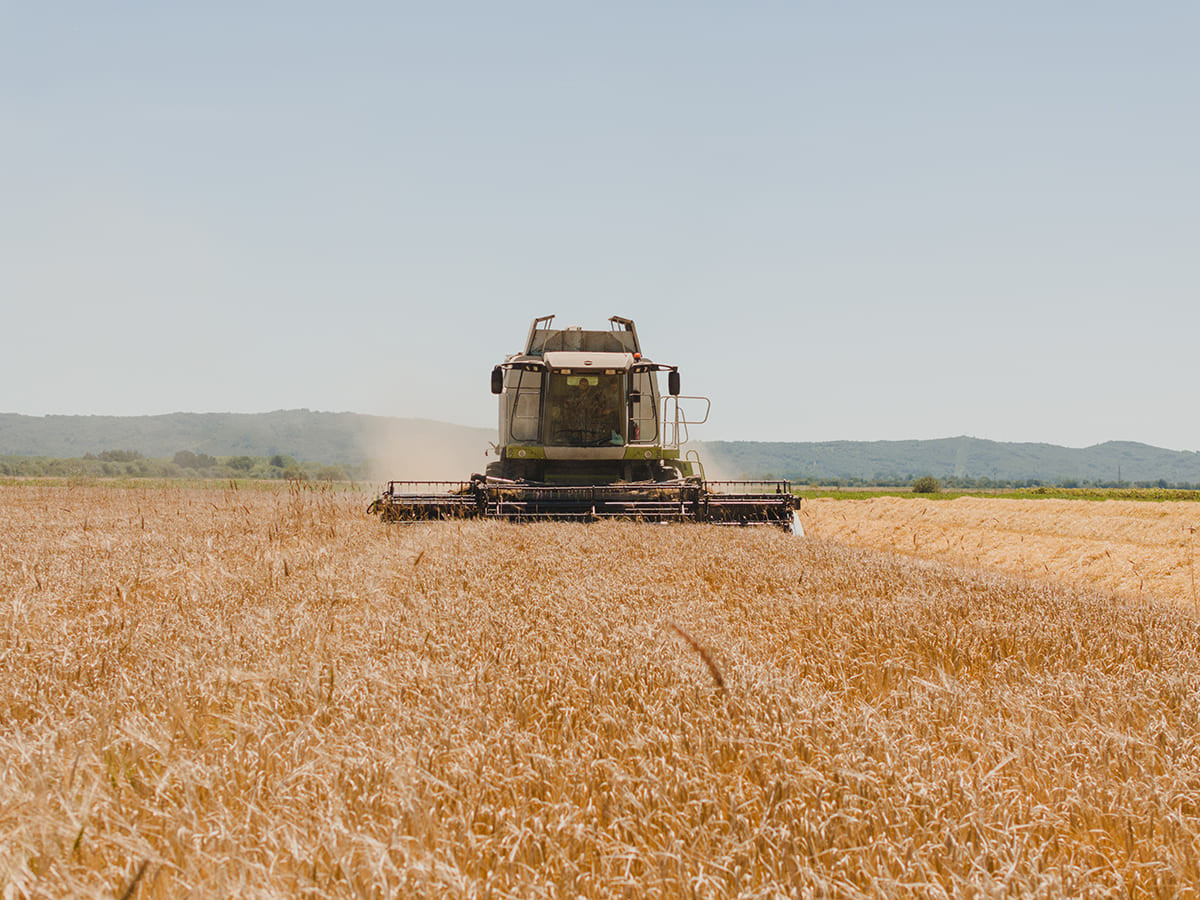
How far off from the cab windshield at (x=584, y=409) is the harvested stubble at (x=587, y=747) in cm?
925

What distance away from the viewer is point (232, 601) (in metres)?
5.25

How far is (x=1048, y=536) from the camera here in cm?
1883

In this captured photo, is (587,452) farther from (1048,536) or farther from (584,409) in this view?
(1048,536)

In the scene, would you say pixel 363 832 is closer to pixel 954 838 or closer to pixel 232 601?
pixel 954 838

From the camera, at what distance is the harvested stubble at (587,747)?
184 cm

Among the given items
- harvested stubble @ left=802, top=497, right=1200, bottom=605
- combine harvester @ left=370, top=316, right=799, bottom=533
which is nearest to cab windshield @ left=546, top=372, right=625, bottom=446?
combine harvester @ left=370, top=316, right=799, bottom=533

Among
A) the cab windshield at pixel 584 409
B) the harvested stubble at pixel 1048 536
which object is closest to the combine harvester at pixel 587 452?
the cab windshield at pixel 584 409

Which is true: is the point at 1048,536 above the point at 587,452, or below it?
below

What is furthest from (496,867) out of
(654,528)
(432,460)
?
(432,460)

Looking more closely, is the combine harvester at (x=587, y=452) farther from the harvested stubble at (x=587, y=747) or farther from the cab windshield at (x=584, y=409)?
the harvested stubble at (x=587, y=747)

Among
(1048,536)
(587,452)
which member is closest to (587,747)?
(587,452)

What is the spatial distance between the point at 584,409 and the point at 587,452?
80 cm

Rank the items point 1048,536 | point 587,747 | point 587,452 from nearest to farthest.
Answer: point 587,747 → point 587,452 → point 1048,536

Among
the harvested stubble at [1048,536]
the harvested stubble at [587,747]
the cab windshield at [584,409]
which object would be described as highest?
the cab windshield at [584,409]
